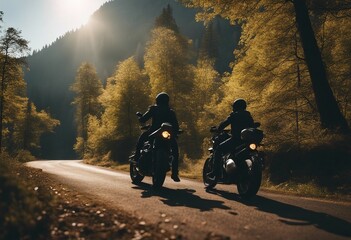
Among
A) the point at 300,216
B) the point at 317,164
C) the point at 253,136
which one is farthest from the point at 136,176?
the point at 300,216

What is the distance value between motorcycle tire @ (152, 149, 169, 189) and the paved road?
356 mm

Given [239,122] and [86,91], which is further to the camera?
[86,91]

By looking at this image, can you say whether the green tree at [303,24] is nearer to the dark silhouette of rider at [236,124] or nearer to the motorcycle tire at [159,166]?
the dark silhouette of rider at [236,124]

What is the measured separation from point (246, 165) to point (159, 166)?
6.56ft

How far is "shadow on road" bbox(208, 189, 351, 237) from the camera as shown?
5186mm

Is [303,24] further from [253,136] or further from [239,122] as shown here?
[253,136]

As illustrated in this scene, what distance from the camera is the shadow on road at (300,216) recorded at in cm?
519

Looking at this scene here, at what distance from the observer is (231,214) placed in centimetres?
592

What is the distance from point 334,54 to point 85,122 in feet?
157

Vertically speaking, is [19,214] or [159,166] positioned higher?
[159,166]

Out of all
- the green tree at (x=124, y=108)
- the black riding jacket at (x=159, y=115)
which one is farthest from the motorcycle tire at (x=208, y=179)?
the green tree at (x=124, y=108)

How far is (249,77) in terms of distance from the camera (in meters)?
15.4

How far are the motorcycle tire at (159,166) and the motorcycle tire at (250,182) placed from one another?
1756 mm

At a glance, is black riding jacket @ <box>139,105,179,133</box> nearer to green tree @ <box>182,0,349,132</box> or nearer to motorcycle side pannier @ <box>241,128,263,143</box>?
motorcycle side pannier @ <box>241,128,263,143</box>
